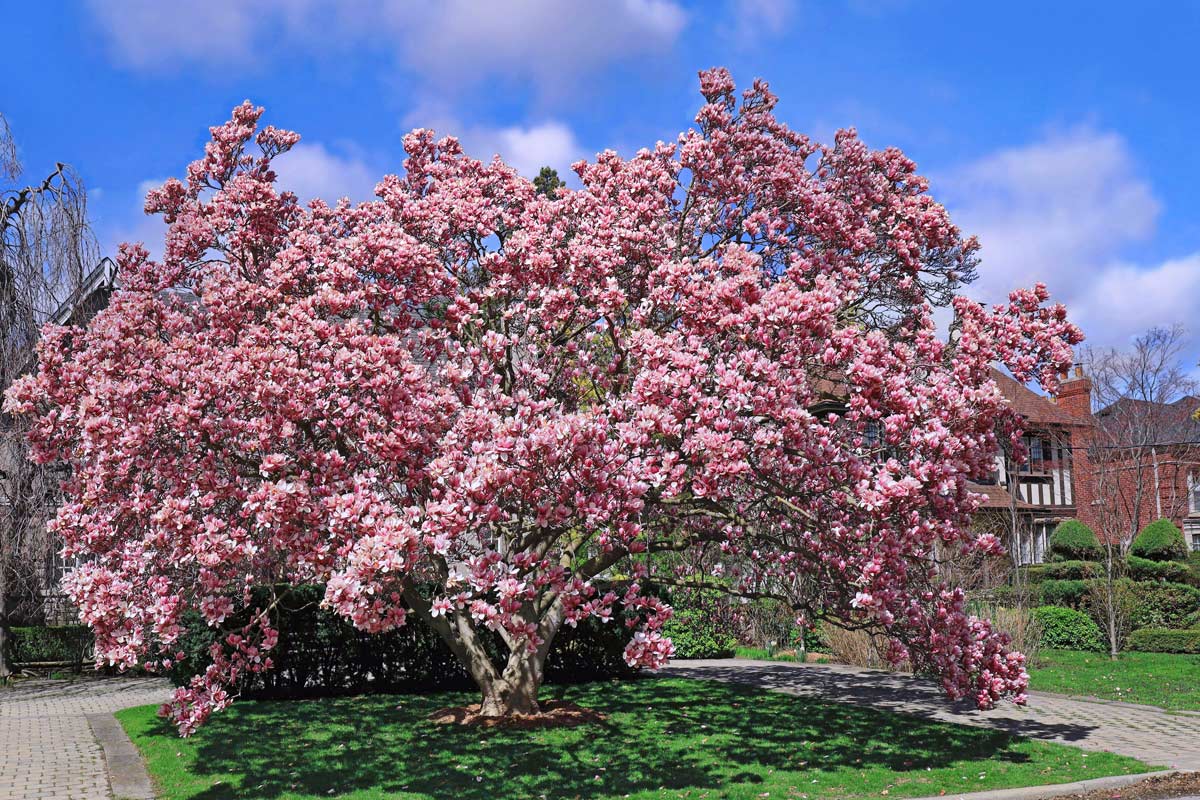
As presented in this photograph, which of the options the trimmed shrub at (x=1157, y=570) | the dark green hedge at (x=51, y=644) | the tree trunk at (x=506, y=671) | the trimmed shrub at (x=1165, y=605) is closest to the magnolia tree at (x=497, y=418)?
the tree trunk at (x=506, y=671)

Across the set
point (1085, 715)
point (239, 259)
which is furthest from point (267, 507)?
point (1085, 715)

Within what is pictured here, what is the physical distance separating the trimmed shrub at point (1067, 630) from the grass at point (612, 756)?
1071 cm

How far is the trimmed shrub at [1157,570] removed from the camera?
23.2 meters

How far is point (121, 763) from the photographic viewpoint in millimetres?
9719

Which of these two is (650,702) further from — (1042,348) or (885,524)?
(1042,348)

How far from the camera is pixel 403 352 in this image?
7.96m

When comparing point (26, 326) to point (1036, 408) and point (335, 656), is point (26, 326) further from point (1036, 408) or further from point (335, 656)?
point (1036, 408)

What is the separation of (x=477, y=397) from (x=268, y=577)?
4104 millimetres

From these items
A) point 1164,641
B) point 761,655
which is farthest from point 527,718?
point 1164,641

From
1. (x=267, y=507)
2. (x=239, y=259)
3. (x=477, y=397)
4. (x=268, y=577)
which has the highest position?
(x=239, y=259)

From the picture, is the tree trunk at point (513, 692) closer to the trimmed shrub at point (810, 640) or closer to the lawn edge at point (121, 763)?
the lawn edge at point (121, 763)

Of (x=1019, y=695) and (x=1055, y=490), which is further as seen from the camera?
(x=1055, y=490)

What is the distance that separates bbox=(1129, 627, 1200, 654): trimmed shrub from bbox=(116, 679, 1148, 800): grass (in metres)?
12.4

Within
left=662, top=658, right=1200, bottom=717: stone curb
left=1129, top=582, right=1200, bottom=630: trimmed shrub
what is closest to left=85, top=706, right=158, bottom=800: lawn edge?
left=662, top=658, right=1200, bottom=717: stone curb
